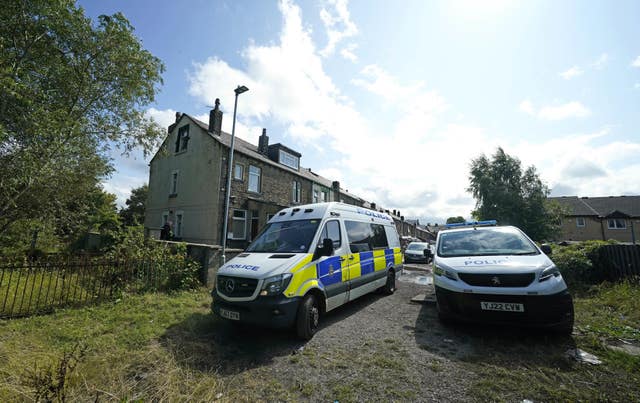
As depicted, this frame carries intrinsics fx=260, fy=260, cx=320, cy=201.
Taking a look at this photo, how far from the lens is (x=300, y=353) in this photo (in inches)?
152

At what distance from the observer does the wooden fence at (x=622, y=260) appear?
23.0ft

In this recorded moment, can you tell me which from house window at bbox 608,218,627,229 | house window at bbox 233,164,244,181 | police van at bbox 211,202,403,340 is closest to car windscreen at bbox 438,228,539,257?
police van at bbox 211,202,403,340

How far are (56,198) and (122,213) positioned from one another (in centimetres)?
2950

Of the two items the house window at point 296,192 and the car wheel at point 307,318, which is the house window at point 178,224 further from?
the car wheel at point 307,318

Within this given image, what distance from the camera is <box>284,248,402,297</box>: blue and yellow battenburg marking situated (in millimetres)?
4219

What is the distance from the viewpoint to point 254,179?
1708 cm

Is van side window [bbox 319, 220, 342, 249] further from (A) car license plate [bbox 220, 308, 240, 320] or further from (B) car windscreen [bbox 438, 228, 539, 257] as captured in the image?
(B) car windscreen [bbox 438, 228, 539, 257]

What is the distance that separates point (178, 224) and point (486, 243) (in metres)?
16.8

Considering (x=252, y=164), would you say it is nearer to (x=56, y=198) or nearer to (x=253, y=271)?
(x=56, y=198)

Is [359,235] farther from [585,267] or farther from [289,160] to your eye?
[289,160]

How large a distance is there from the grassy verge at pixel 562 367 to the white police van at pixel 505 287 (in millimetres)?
338

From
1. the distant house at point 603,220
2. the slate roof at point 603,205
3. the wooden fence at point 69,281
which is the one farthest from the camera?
the slate roof at point 603,205

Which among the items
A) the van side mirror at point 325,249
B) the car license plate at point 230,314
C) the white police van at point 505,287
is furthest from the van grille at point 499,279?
the car license plate at point 230,314

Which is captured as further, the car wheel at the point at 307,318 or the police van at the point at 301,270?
the car wheel at the point at 307,318
